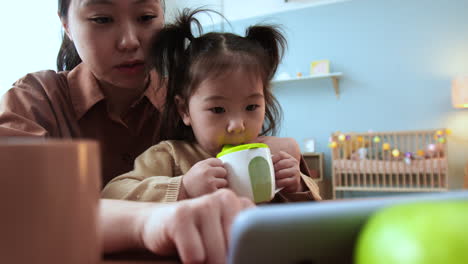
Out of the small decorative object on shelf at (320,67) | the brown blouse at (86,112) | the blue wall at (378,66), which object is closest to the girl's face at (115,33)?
the brown blouse at (86,112)

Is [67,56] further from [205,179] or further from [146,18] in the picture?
[205,179]

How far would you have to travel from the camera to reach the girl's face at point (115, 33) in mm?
798

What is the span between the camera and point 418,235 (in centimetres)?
19

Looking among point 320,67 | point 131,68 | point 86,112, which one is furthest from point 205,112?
point 320,67

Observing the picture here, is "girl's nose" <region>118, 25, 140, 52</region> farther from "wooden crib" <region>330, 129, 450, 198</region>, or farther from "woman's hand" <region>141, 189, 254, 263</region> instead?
"wooden crib" <region>330, 129, 450, 198</region>

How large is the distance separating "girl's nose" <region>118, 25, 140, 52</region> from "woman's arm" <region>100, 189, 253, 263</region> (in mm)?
536

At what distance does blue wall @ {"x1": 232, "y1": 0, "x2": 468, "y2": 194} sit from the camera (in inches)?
147

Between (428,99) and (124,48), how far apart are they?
3766mm

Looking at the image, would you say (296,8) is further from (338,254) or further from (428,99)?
(338,254)

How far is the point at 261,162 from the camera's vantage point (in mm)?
553

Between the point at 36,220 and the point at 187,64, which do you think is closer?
the point at 36,220

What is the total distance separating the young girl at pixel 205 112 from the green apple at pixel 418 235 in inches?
14.2

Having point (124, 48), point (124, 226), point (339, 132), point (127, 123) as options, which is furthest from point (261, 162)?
point (339, 132)

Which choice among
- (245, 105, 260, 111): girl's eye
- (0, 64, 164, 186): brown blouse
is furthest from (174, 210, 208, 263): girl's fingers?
(0, 64, 164, 186): brown blouse
